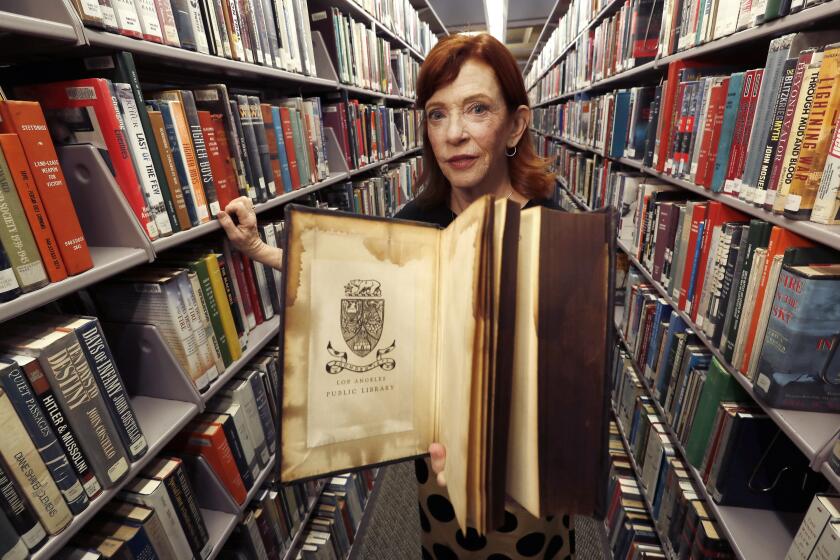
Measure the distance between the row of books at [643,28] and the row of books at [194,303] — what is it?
1.38 meters

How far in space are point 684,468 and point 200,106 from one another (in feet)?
5.75

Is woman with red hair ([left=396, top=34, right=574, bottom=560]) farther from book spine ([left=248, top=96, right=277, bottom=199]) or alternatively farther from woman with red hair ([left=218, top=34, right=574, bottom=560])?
book spine ([left=248, top=96, right=277, bottom=199])

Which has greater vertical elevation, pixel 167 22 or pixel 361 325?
pixel 167 22

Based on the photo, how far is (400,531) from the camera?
1751 millimetres

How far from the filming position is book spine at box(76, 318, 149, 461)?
2.17 ft

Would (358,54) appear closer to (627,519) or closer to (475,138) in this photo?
(475,138)

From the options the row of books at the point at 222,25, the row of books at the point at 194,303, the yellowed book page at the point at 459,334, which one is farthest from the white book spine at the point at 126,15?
the yellowed book page at the point at 459,334

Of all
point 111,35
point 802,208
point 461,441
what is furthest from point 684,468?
point 111,35

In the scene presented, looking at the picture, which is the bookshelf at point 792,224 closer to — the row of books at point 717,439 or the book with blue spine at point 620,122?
the row of books at point 717,439

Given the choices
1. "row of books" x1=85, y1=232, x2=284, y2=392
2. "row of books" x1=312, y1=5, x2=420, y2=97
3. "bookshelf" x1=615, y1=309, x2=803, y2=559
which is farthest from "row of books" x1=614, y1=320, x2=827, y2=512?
"row of books" x1=312, y1=5, x2=420, y2=97

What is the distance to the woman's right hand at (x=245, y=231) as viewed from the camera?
39.3 inches

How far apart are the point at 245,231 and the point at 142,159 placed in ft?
0.97

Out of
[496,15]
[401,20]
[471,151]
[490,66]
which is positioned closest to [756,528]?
[471,151]

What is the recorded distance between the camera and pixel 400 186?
305 cm
